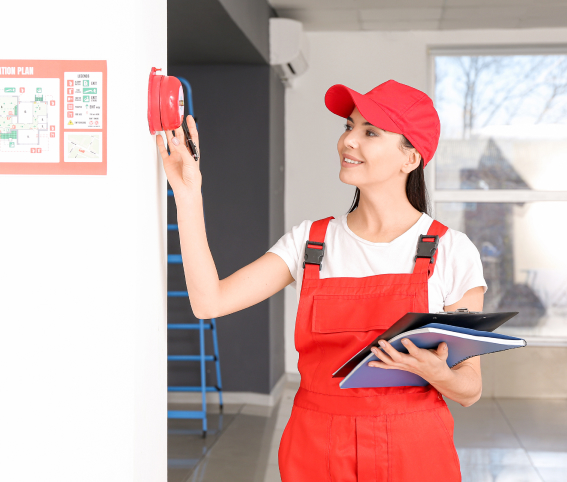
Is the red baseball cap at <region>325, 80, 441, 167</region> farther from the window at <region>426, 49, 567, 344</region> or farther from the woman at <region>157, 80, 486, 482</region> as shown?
the window at <region>426, 49, 567, 344</region>

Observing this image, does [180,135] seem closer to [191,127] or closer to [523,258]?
[191,127]

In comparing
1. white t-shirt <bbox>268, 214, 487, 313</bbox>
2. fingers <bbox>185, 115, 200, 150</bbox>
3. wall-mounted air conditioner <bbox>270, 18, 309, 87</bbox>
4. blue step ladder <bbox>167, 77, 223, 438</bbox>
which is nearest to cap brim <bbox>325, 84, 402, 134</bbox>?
white t-shirt <bbox>268, 214, 487, 313</bbox>

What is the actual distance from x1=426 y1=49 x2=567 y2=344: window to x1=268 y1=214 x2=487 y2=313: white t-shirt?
4482 mm

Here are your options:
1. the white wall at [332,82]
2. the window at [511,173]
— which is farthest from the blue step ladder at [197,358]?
the window at [511,173]

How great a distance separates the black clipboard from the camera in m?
1.24

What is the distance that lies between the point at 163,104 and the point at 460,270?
2.64ft

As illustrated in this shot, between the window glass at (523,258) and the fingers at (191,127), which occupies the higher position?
the fingers at (191,127)

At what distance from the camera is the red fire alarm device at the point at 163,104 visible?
4.38 feet

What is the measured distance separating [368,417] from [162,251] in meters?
0.63

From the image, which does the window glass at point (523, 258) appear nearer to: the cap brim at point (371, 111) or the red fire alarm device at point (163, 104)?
the cap brim at point (371, 111)

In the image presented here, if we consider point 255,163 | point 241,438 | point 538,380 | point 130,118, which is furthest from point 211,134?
point 130,118

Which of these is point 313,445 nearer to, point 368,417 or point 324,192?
point 368,417

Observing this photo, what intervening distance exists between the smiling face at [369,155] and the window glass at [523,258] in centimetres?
449

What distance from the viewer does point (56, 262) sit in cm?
129
